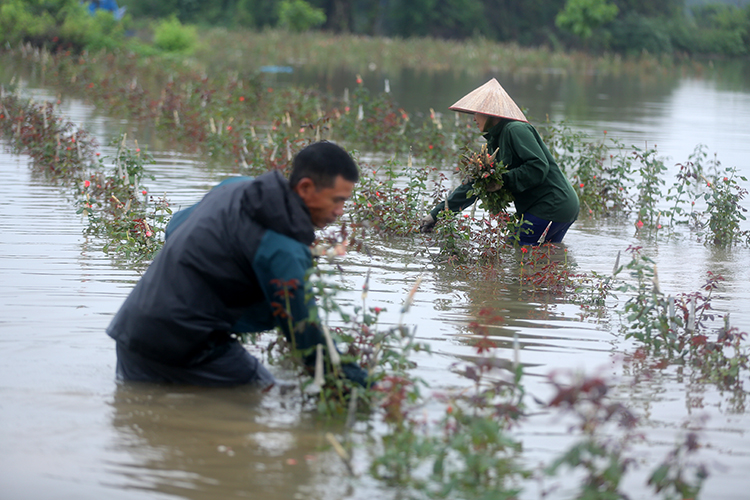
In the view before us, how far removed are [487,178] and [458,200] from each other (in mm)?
363

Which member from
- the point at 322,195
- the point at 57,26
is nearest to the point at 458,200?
the point at 322,195

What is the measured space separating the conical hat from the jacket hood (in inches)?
129

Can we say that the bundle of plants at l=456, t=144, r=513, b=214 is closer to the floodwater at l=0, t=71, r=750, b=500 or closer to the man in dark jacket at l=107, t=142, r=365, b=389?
the floodwater at l=0, t=71, r=750, b=500

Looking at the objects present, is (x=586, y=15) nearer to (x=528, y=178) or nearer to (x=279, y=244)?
(x=528, y=178)

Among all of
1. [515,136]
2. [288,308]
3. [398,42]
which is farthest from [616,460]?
[398,42]

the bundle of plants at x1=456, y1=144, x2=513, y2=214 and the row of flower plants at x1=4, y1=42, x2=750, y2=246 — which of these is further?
the row of flower plants at x1=4, y1=42, x2=750, y2=246

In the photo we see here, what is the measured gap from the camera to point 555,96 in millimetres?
24469

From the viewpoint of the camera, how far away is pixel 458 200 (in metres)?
6.82

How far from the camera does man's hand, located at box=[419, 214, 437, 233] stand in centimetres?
685

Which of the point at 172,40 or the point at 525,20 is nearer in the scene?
the point at 172,40

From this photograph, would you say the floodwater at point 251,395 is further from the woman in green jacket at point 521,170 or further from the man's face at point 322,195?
the man's face at point 322,195

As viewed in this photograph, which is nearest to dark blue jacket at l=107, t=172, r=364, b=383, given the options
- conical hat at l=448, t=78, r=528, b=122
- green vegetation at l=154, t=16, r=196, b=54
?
conical hat at l=448, t=78, r=528, b=122

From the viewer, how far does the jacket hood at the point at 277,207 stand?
345cm

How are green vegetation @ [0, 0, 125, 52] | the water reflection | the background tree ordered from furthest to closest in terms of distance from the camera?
the background tree, green vegetation @ [0, 0, 125, 52], the water reflection
